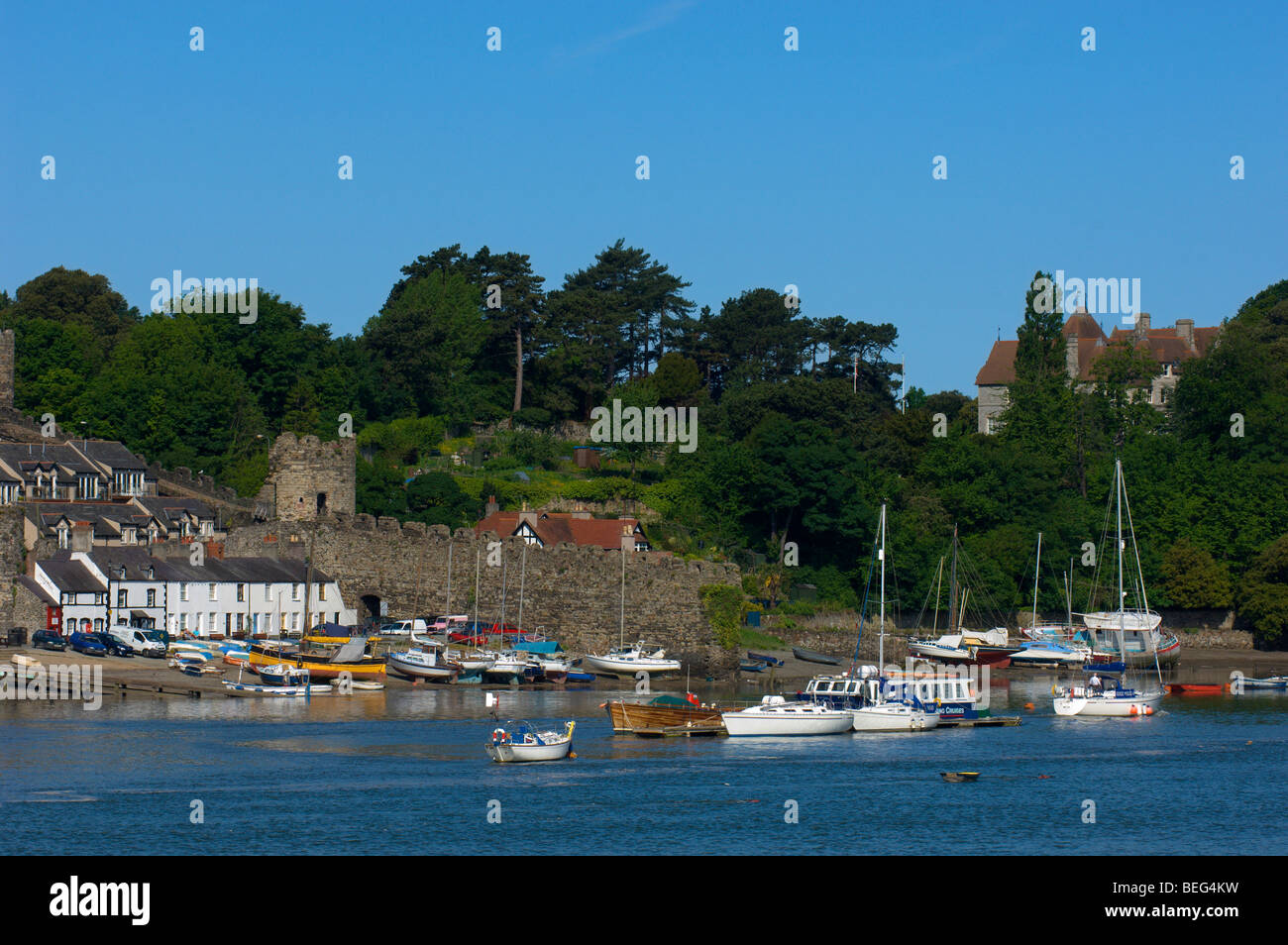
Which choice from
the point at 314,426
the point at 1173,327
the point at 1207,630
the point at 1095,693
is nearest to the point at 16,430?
the point at 314,426

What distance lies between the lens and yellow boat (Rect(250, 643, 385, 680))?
161 feet

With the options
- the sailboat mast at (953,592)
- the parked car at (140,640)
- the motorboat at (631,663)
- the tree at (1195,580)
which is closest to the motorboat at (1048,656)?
the sailboat mast at (953,592)

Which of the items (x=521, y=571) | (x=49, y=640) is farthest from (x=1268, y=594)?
(x=49, y=640)

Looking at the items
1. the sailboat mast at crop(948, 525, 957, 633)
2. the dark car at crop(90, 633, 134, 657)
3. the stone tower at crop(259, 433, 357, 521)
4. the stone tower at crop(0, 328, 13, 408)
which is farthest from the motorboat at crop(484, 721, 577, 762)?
the stone tower at crop(0, 328, 13, 408)

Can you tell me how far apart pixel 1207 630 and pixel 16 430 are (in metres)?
55.5

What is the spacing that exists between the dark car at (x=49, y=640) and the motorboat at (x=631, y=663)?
57.3 ft

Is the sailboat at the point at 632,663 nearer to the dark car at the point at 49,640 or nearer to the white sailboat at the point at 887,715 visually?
the white sailboat at the point at 887,715

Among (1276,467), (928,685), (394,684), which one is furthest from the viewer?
(1276,467)

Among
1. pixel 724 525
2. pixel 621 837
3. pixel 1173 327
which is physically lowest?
pixel 621 837

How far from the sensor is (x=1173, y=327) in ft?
354

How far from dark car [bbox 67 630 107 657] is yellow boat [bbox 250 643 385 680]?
15.2 feet

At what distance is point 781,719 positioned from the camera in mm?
40250

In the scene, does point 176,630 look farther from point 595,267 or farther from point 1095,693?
point 595,267

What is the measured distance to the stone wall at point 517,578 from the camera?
5738 cm
